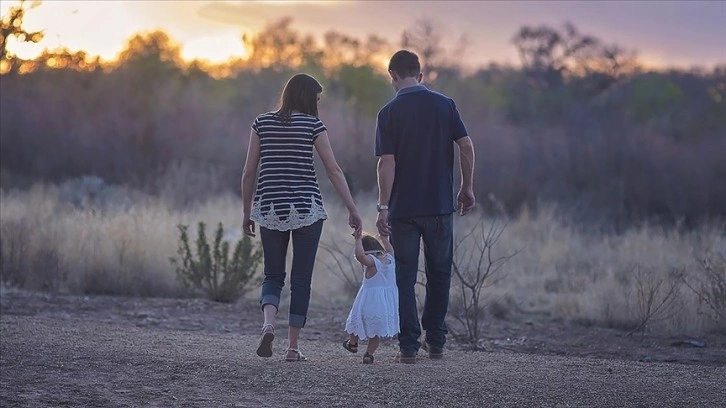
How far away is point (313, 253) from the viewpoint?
7832mm

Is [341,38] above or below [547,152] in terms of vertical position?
above

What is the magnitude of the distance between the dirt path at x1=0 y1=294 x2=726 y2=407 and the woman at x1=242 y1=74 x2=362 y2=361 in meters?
0.59

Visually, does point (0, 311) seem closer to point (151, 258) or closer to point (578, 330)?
point (151, 258)

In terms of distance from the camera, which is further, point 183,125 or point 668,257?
point 183,125

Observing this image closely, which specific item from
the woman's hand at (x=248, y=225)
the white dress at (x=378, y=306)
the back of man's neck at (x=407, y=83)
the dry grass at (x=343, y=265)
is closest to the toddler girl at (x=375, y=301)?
the white dress at (x=378, y=306)

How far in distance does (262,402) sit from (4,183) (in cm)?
2016

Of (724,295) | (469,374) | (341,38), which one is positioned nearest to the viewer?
(469,374)

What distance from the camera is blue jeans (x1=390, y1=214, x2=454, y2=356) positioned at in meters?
7.90

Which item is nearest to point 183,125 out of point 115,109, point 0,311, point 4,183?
point 115,109

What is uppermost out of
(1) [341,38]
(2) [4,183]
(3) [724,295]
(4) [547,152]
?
(1) [341,38]

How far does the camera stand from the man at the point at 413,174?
785cm

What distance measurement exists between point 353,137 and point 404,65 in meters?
20.1

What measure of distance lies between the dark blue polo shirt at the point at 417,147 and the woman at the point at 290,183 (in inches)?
16.1

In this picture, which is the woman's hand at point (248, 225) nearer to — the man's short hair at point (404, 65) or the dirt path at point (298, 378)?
the dirt path at point (298, 378)
